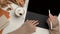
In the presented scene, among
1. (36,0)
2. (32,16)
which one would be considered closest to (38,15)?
A: (32,16)

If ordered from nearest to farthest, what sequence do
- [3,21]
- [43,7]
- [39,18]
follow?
[3,21]
[39,18]
[43,7]

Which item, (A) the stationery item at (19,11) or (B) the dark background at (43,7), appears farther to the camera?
(B) the dark background at (43,7)

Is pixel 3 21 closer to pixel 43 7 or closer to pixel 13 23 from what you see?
pixel 13 23

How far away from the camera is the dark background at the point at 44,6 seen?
1.45 m

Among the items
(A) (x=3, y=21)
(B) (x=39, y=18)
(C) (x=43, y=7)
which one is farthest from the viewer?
(C) (x=43, y=7)

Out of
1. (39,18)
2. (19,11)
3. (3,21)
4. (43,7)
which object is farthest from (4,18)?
(43,7)

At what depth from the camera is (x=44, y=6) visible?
1.47 m

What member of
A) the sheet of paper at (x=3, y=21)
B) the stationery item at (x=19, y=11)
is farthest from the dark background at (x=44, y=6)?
the sheet of paper at (x=3, y=21)

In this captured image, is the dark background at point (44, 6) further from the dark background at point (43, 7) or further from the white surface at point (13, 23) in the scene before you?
the white surface at point (13, 23)

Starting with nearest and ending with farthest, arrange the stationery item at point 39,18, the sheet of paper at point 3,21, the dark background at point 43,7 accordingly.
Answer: the sheet of paper at point 3,21, the stationery item at point 39,18, the dark background at point 43,7

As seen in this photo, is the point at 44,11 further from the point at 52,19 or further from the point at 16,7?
the point at 16,7

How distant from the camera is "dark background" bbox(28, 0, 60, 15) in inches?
57.2

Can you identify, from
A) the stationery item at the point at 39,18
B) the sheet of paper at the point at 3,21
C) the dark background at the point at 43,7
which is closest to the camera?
the sheet of paper at the point at 3,21

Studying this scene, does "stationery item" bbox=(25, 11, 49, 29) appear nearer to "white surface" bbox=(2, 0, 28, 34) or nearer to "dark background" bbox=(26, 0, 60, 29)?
"dark background" bbox=(26, 0, 60, 29)
